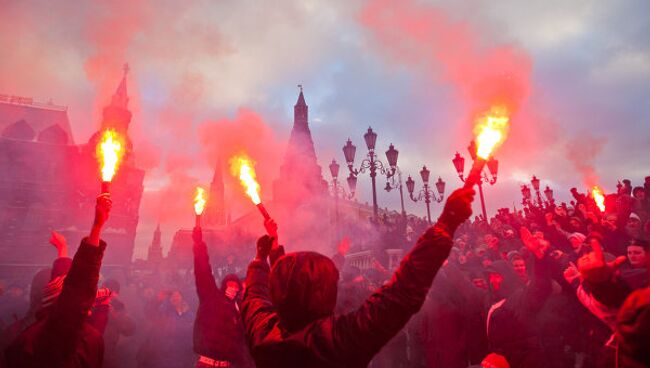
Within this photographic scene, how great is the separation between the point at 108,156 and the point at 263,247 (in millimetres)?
1814

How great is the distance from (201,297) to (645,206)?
10.5 m

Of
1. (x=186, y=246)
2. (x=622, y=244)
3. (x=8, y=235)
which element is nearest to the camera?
(x=622, y=244)

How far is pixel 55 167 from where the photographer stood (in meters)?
34.4

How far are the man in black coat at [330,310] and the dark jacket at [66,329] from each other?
113cm

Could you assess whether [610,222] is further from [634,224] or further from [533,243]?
[533,243]

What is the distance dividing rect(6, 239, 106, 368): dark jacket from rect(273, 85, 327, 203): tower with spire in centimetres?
4479

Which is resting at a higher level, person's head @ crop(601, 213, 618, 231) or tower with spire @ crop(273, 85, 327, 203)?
tower with spire @ crop(273, 85, 327, 203)

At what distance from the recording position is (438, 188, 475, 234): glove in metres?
1.60

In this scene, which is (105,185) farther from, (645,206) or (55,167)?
(55,167)

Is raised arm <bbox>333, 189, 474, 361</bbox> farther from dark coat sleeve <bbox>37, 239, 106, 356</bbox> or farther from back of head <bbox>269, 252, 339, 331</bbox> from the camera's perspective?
dark coat sleeve <bbox>37, 239, 106, 356</bbox>

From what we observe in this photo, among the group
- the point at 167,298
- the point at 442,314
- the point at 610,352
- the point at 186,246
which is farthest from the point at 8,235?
the point at 610,352

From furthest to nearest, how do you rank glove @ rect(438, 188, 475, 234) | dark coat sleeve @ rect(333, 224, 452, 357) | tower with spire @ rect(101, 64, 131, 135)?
tower with spire @ rect(101, 64, 131, 135) < glove @ rect(438, 188, 475, 234) < dark coat sleeve @ rect(333, 224, 452, 357)

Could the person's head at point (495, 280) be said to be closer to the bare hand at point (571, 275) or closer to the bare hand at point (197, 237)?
the bare hand at point (571, 275)

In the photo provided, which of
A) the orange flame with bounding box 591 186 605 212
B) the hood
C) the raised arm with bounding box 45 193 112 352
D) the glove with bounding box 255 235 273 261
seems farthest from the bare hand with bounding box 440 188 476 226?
the orange flame with bounding box 591 186 605 212
